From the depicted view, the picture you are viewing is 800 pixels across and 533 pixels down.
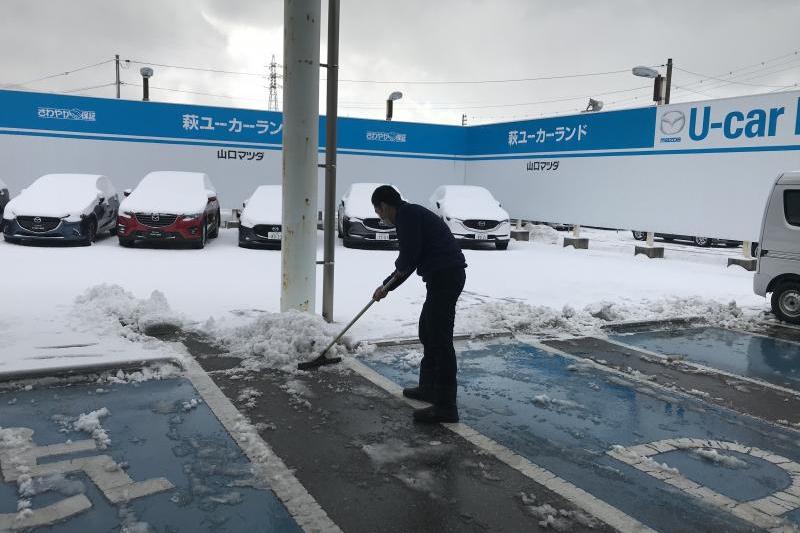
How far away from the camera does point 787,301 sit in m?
8.40

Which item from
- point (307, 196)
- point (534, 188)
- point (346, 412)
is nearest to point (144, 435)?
point (346, 412)

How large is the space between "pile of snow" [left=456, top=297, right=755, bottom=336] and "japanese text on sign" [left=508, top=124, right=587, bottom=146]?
9440 mm

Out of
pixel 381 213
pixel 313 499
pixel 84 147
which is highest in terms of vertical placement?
pixel 84 147

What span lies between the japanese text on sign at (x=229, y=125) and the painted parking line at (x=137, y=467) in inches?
606

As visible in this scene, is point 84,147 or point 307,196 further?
point 84,147

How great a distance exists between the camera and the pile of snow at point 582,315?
24.1ft

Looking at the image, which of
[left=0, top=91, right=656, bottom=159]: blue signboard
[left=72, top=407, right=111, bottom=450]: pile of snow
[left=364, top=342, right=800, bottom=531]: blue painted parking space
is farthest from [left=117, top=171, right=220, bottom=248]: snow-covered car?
[left=72, top=407, right=111, bottom=450]: pile of snow

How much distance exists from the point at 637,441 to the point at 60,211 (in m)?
12.6

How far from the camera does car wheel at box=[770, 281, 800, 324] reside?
8328 mm

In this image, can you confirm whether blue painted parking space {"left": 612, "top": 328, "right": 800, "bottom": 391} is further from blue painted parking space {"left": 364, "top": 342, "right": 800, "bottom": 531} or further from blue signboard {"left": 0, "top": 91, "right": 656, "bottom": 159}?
blue signboard {"left": 0, "top": 91, "right": 656, "bottom": 159}

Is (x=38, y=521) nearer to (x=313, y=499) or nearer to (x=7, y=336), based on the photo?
(x=313, y=499)

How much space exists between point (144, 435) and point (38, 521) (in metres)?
1.02

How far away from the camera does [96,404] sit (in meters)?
4.39

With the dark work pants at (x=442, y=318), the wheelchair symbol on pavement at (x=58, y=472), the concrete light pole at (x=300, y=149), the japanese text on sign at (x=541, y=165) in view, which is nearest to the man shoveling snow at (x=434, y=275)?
the dark work pants at (x=442, y=318)
